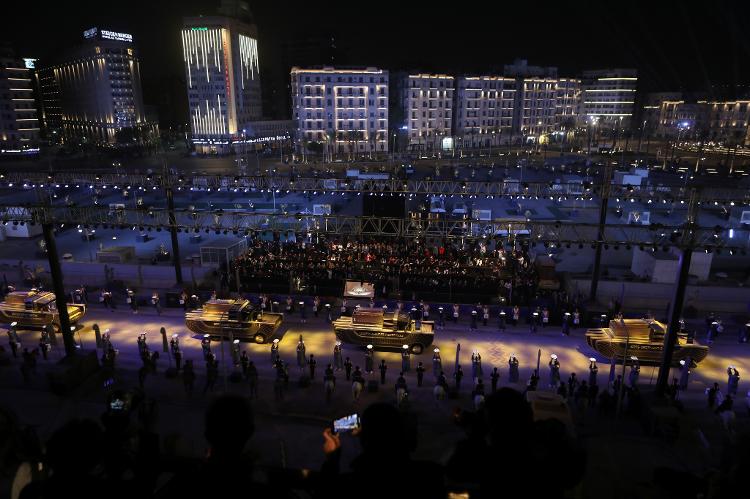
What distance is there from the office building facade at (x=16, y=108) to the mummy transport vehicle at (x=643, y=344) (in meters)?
95.7

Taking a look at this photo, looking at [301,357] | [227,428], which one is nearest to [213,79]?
[301,357]

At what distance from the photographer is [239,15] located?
362ft

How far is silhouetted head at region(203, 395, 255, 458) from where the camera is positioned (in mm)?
2463

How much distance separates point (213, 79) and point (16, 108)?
1366 inches

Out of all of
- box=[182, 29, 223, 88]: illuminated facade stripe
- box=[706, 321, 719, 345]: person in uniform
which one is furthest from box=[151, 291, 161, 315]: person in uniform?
box=[182, 29, 223, 88]: illuminated facade stripe

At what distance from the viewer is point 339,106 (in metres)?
85.9

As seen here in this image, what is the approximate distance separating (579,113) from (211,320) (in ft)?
403

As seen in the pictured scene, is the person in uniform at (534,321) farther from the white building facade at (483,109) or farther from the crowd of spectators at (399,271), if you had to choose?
the white building facade at (483,109)

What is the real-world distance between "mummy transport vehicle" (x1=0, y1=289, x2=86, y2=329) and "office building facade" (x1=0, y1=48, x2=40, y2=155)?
79818 mm

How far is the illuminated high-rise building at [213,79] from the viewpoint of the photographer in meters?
95.1

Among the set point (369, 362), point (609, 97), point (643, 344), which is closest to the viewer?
point (369, 362)

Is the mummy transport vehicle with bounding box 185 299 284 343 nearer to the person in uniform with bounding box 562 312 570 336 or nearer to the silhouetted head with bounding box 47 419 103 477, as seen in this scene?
the person in uniform with bounding box 562 312 570 336

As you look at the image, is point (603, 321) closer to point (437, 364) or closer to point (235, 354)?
point (437, 364)

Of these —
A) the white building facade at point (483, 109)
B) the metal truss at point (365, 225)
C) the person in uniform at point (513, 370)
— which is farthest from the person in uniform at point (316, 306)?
the white building facade at point (483, 109)
